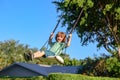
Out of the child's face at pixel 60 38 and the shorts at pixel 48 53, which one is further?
the shorts at pixel 48 53

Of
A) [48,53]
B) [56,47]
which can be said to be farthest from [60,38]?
[48,53]

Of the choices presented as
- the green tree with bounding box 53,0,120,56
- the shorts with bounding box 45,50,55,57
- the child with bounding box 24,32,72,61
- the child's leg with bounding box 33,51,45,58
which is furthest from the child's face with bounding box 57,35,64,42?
the green tree with bounding box 53,0,120,56

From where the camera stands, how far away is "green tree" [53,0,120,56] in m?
29.6

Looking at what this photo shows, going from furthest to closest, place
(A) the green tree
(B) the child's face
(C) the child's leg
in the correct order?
(A) the green tree
(C) the child's leg
(B) the child's face

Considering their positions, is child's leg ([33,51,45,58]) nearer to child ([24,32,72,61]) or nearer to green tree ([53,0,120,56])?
child ([24,32,72,61])

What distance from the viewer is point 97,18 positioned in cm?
3056

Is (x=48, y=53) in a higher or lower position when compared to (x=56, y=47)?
lower

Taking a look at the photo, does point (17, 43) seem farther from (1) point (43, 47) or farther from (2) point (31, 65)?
(1) point (43, 47)

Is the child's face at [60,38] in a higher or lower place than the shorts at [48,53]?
higher

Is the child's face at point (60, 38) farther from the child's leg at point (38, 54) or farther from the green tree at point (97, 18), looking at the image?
the green tree at point (97, 18)

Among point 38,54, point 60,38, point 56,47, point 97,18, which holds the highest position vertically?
point 97,18

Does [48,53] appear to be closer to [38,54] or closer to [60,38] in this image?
[38,54]

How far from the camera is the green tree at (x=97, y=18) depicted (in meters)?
29.6

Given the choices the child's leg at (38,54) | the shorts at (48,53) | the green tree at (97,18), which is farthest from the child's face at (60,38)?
the green tree at (97,18)
